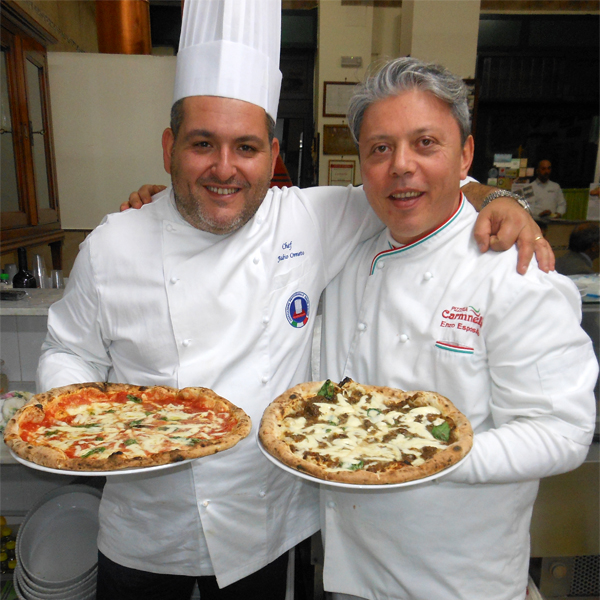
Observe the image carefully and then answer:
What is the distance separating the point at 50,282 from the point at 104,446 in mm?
2773

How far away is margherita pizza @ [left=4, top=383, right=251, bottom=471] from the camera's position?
1134 millimetres

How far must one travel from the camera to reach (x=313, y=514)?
5.76 feet

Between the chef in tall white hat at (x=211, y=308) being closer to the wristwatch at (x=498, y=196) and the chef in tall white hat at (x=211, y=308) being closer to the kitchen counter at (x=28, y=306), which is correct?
the wristwatch at (x=498, y=196)

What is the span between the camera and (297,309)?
164 cm

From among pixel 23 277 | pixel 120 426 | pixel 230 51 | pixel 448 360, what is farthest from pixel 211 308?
pixel 23 277

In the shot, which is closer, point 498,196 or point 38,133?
point 498,196

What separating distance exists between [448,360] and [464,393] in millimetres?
96

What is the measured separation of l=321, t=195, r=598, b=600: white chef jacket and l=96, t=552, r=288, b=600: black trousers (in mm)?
225

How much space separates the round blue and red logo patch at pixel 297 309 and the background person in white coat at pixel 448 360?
18cm

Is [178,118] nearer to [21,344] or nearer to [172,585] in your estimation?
[172,585]

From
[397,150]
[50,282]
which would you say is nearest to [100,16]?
[50,282]

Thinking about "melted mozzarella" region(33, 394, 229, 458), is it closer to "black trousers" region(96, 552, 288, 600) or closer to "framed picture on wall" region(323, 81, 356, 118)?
"black trousers" region(96, 552, 288, 600)

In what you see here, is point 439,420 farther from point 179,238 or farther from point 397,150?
point 179,238

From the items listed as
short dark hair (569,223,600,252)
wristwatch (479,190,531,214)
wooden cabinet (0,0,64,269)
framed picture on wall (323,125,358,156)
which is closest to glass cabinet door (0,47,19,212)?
wooden cabinet (0,0,64,269)
